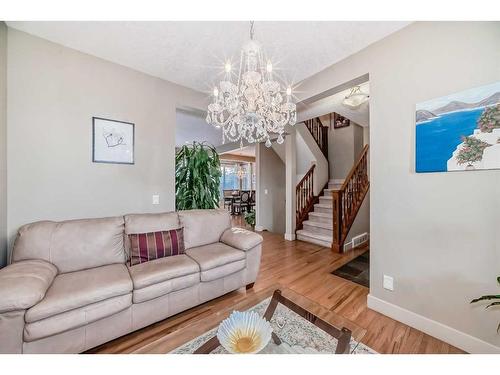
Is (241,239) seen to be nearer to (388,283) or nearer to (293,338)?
(293,338)

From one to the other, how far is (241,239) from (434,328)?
5.82 ft

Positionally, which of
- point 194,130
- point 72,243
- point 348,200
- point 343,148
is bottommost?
point 72,243

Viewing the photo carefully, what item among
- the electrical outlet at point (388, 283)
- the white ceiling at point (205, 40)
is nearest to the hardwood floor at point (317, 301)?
the electrical outlet at point (388, 283)

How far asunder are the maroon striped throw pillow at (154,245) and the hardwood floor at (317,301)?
565 millimetres

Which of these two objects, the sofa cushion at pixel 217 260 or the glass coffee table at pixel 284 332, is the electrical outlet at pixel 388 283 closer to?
the glass coffee table at pixel 284 332

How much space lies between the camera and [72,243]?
1736mm

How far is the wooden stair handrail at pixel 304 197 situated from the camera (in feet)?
15.2

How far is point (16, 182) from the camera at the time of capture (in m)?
1.82

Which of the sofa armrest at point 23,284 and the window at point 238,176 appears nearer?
the sofa armrest at point 23,284

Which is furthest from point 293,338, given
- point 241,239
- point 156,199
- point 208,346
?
point 156,199

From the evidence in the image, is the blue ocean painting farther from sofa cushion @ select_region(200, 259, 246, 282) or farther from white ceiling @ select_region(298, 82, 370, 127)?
sofa cushion @ select_region(200, 259, 246, 282)
